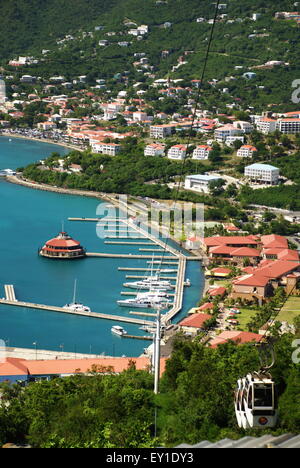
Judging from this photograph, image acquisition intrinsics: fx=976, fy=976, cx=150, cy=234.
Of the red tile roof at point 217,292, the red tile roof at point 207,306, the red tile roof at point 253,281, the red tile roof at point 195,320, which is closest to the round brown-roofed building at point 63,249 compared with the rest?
the red tile roof at point 217,292

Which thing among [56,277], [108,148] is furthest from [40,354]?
[108,148]

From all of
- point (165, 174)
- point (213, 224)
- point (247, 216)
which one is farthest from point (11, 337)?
point (165, 174)

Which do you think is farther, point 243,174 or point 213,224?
point 243,174

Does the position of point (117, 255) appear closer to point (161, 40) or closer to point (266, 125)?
point (266, 125)

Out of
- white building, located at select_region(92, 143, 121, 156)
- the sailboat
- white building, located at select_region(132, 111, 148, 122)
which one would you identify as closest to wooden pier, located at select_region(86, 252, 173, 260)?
the sailboat

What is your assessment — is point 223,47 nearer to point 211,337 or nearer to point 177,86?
point 177,86

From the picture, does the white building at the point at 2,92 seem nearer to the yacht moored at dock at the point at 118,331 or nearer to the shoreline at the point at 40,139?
the shoreline at the point at 40,139
